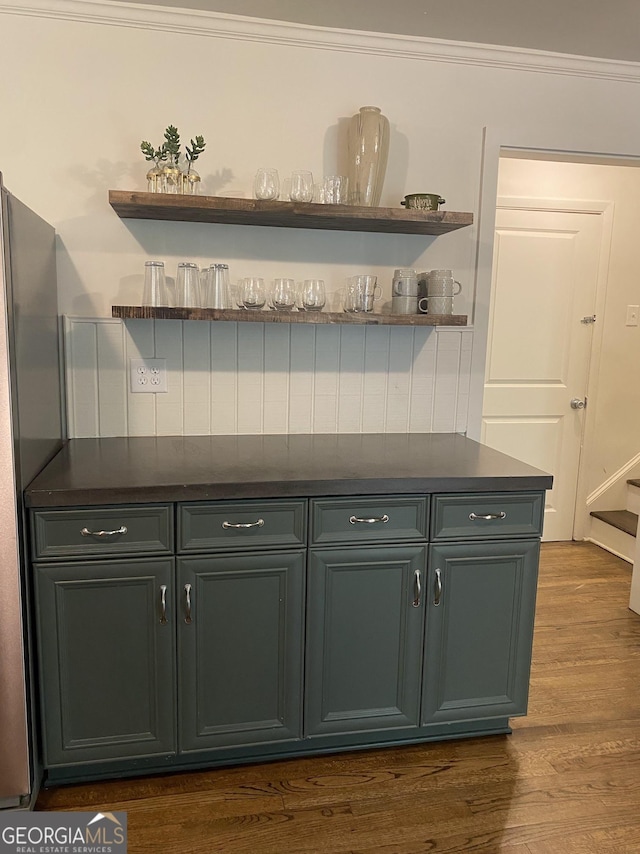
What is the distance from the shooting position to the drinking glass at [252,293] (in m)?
2.44

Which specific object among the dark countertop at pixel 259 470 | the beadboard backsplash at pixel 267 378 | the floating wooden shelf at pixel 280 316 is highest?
the floating wooden shelf at pixel 280 316

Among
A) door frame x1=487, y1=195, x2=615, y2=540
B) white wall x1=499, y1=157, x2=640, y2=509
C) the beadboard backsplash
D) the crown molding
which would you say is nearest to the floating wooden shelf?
the beadboard backsplash

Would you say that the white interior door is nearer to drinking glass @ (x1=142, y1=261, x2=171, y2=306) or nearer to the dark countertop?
A: the dark countertop

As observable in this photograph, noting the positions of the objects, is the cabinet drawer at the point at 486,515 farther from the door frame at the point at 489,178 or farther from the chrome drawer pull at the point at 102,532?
the chrome drawer pull at the point at 102,532

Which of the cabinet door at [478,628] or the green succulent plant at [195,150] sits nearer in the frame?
the cabinet door at [478,628]

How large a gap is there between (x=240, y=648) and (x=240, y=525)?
15.3 inches

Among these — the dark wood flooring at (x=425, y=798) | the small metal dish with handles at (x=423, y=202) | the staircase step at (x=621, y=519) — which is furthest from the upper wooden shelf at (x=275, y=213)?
the staircase step at (x=621, y=519)

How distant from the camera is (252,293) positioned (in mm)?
2441

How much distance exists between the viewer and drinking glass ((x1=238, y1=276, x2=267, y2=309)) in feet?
8.00

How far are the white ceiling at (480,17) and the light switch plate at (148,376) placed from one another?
1.24m

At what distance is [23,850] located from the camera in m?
1.63

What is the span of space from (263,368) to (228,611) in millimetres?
999

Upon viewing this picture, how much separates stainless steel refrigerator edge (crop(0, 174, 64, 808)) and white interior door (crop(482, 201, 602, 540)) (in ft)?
8.77

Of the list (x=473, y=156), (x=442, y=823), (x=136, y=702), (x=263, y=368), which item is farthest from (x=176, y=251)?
(x=442, y=823)
